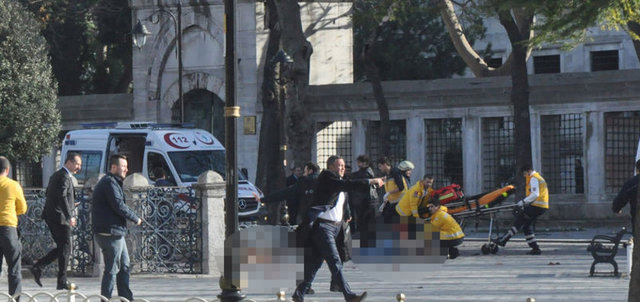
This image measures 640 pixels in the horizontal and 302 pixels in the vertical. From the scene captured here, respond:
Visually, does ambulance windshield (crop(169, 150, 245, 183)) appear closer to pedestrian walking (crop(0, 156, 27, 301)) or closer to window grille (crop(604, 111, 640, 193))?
window grille (crop(604, 111, 640, 193))

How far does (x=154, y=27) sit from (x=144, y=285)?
64.4 ft

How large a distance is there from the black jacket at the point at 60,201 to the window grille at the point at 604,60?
37.3 metres

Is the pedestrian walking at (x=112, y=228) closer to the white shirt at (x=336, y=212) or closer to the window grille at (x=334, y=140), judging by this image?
the white shirt at (x=336, y=212)

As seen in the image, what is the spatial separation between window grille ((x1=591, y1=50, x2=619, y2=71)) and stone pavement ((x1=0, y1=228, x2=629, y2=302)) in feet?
99.9

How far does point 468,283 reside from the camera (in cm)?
1755

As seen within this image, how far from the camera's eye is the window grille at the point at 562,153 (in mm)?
30969

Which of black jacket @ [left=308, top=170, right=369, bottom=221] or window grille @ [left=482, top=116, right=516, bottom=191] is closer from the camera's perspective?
black jacket @ [left=308, top=170, right=369, bottom=221]

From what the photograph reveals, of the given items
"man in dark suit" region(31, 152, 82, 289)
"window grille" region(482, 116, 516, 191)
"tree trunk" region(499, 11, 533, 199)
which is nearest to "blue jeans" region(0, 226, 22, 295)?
"man in dark suit" region(31, 152, 82, 289)

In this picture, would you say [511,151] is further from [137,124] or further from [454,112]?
[137,124]

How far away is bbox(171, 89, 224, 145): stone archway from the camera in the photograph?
36.1 m

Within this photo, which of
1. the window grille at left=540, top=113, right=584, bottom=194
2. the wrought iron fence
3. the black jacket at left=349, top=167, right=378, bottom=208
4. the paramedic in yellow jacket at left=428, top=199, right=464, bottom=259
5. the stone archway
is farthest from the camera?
the stone archway

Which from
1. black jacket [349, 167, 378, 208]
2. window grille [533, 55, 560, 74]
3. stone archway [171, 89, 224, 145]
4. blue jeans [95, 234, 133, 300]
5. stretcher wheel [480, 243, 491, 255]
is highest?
window grille [533, 55, 560, 74]

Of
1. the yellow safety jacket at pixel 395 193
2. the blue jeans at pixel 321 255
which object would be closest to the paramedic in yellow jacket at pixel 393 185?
the yellow safety jacket at pixel 395 193

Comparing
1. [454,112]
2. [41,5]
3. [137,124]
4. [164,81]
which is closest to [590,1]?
[137,124]
